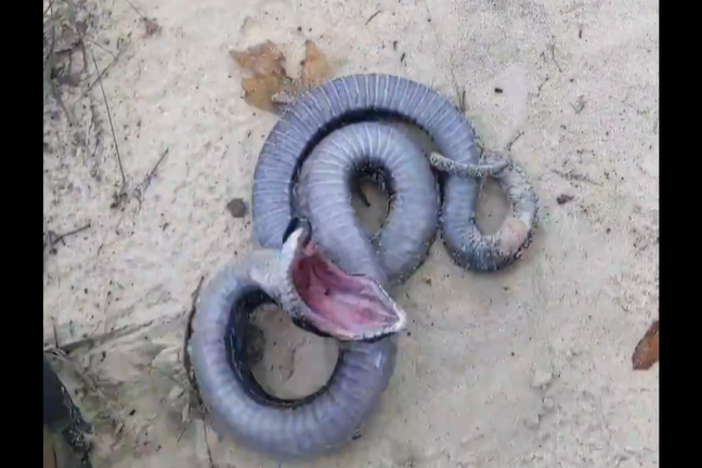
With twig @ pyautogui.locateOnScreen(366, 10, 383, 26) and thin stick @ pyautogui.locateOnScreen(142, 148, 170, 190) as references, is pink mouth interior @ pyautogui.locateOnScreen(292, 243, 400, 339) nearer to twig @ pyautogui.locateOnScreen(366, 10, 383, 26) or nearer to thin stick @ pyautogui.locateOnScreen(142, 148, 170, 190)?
thin stick @ pyautogui.locateOnScreen(142, 148, 170, 190)

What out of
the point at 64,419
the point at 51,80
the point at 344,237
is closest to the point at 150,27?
the point at 51,80

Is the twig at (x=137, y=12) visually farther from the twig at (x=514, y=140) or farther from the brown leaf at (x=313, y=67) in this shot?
the twig at (x=514, y=140)

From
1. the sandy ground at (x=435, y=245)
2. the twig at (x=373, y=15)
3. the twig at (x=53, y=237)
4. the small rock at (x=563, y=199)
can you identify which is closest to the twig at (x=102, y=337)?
the sandy ground at (x=435, y=245)

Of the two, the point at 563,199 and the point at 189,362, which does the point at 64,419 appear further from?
the point at 563,199

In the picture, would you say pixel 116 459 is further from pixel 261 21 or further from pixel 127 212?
pixel 261 21

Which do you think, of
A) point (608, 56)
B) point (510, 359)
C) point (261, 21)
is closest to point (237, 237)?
point (261, 21)

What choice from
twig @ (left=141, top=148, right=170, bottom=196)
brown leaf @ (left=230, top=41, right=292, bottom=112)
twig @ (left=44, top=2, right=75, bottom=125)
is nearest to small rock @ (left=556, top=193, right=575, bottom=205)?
brown leaf @ (left=230, top=41, right=292, bottom=112)
